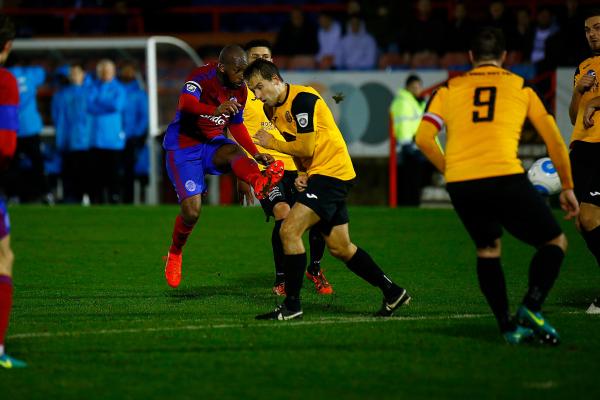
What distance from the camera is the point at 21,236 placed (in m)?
16.2

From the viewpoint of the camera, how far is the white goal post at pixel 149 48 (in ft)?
73.5

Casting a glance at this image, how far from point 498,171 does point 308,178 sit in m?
1.85

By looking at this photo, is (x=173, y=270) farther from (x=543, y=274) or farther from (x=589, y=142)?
(x=543, y=274)

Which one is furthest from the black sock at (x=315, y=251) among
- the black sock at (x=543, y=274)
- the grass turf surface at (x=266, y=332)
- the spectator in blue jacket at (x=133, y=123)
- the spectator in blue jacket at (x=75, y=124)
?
the spectator in blue jacket at (x=133, y=123)

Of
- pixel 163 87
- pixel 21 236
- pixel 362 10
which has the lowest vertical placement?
pixel 21 236

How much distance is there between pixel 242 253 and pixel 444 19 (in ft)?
31.5

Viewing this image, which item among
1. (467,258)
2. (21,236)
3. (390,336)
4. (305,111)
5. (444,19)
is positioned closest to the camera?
(390,336)

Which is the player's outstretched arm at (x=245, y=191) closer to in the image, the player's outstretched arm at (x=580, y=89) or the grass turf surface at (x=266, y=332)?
the grass turf surface at (x=266, y=332)

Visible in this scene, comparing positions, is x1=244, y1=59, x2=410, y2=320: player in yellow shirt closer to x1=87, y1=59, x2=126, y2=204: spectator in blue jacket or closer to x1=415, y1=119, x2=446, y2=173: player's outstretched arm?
x1=415, y1=119, x2=446, y2=173: player's outstretched arm

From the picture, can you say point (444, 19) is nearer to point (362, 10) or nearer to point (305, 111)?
point (362, 10)

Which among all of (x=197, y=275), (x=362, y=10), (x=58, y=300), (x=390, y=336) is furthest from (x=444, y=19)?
(x=390, y=336)

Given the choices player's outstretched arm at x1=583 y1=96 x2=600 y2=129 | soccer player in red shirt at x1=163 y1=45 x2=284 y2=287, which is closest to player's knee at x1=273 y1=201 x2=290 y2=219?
soccer player in red shirt at x1=163 y1=45 x2=284 y2=287

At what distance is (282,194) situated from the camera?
10812 mm

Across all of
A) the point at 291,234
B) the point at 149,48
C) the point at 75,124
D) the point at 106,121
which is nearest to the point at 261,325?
the point at 291,234
